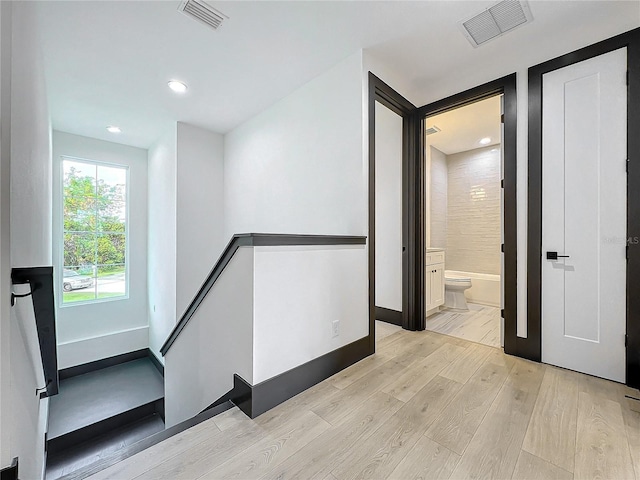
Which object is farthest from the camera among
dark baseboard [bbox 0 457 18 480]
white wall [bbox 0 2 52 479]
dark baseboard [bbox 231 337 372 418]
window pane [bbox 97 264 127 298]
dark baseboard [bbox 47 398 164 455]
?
window pane [bbox 97 264 127 298]

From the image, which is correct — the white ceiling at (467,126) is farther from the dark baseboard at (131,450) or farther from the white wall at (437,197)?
the dark baseboard at (131,450)

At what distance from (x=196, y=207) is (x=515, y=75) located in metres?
4.08

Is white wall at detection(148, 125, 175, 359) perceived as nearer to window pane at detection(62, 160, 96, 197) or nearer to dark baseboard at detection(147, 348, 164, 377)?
dark baseboard at detection(147, 348, 164, 377)

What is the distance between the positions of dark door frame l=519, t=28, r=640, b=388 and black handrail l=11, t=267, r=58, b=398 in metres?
3.16

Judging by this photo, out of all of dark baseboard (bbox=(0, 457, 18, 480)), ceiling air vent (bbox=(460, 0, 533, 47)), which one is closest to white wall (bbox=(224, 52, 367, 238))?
ceiling air vent (bbox=(460, 0, 533, 47))

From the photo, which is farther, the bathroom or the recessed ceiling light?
the bathroom

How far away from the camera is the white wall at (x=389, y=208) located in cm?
327

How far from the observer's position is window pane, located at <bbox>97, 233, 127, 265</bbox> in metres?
4.54

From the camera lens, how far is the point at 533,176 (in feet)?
7.59

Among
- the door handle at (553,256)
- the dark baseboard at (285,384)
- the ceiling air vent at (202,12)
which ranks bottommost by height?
the dark baseboard at (285,384)

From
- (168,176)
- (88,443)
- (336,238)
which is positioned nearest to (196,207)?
(168,176)

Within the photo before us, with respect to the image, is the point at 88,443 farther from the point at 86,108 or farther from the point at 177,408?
the point at 86,108

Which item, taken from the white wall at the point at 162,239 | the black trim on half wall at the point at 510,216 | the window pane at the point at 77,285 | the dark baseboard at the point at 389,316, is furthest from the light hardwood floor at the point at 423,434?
the window pane at the point at 77,285

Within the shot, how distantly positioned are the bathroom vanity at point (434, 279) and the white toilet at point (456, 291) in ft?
1.68
